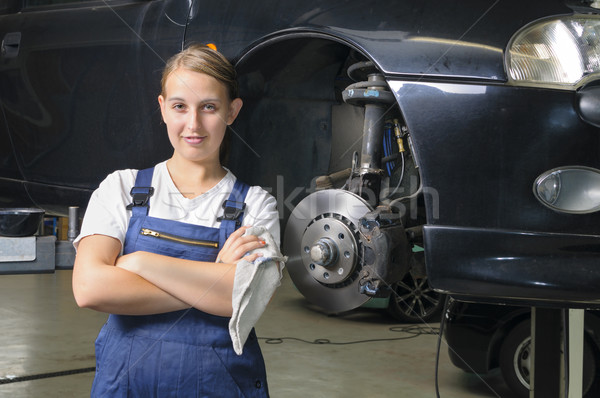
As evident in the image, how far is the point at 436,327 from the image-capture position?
4.18 meters

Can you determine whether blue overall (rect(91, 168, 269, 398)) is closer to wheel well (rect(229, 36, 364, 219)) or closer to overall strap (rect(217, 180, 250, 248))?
overall strap (rect(217, 180, 250, 248))

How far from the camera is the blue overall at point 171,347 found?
120 centimetres

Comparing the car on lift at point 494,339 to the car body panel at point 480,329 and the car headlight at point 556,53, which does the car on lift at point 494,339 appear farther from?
the car headlight at point 556,53

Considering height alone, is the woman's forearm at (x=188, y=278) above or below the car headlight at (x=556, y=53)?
below

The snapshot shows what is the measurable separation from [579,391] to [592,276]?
0.37 m

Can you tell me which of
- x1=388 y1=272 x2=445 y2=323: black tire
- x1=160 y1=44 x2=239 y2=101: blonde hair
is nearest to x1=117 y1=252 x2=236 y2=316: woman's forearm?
x1=160 y1=44 x2=239 y2=101: blonde hair

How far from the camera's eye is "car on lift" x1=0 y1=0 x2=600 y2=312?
1365 mm

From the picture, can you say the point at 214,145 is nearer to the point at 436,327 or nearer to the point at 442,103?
the point at 442,103

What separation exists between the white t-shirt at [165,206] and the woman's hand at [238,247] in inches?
3.2

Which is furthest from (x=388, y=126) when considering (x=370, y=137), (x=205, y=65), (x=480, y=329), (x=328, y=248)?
(x=480, y=329)

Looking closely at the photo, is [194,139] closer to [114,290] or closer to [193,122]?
[193,122]

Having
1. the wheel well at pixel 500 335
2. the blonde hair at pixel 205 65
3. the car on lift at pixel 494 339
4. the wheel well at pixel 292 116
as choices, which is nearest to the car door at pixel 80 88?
the wheel well at pixel 292 116

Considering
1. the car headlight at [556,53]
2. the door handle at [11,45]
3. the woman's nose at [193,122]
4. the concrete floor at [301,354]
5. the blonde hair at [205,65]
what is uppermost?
the door handle at [11,45]

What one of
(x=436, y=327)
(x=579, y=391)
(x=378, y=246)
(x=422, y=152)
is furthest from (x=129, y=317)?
(x=436, y=327)
